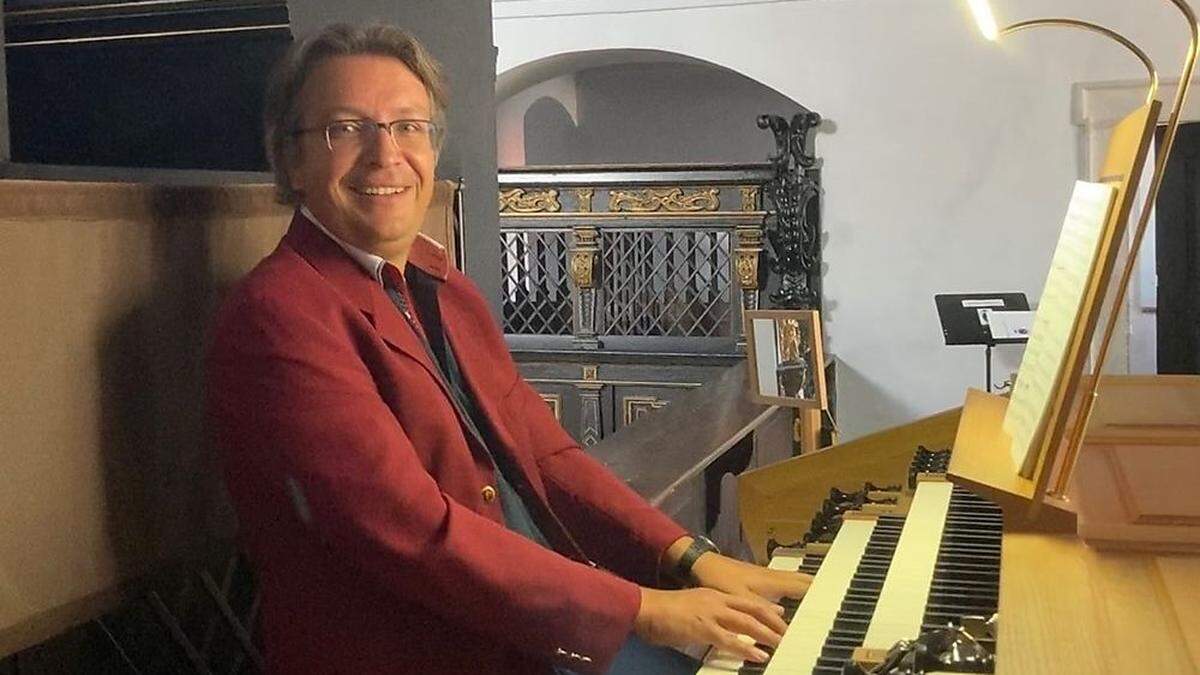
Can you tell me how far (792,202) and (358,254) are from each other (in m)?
4.46

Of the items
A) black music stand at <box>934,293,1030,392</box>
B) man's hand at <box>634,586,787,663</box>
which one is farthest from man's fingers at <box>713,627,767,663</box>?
black music stand at <box>934,293,1030,392</box>

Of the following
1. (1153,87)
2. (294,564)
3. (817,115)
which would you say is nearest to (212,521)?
(294,564)

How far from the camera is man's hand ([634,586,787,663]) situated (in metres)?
1.39

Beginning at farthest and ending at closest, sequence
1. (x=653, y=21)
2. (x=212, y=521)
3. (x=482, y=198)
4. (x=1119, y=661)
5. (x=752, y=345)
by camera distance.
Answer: (x=653, y=21) < (x=752, y=345) < (x=482, y=198) < (x=212, y=521) < (x=1119, y=661)

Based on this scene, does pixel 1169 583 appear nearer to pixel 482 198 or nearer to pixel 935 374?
pixel 482 198

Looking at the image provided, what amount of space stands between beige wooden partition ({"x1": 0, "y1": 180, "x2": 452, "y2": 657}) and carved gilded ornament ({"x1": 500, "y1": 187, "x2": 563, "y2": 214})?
4.55 m

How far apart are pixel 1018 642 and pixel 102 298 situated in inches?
36.5

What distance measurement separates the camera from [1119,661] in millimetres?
1023

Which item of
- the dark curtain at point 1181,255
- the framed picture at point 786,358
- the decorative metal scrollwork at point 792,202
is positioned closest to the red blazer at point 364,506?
the framed picture at point 786,358

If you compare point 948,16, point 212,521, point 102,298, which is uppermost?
point 948,16

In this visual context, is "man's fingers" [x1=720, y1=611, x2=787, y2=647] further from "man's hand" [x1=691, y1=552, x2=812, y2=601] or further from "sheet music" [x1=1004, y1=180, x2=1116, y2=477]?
"sheet music" [x1=1004, y1=180, x2=1116, y2=477]

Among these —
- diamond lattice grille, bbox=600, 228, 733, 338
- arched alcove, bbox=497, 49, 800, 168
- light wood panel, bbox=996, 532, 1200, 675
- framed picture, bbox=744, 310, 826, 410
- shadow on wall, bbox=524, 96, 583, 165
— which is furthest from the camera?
shadow on wall, bbox=524, 96, 583, 165

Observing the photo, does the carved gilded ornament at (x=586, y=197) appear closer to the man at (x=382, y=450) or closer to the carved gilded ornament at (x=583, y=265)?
the carved gilded ornament at (x=583, y=265)

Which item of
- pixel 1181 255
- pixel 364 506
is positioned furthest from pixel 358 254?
pixel 1181 255
